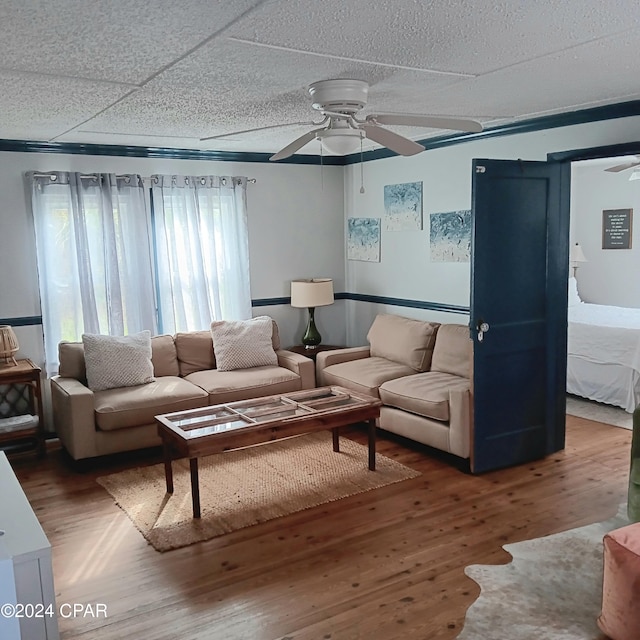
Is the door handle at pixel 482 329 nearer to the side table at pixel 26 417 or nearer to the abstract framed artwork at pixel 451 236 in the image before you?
the abstract framed artwork at pixel 451 236

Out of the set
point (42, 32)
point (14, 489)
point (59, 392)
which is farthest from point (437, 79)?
point (59, 392)

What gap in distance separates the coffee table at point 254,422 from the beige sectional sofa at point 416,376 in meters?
0.39

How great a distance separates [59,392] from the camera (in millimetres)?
4578

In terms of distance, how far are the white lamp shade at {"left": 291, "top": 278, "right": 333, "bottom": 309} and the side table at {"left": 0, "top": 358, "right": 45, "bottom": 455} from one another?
228cm

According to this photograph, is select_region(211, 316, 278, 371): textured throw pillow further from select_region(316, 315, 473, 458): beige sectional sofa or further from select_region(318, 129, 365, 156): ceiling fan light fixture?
select_region(318, 129, 365, 156): ceiling fan light fixture

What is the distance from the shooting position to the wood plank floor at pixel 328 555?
2656 millimetres

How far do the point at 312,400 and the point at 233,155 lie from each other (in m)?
2.48

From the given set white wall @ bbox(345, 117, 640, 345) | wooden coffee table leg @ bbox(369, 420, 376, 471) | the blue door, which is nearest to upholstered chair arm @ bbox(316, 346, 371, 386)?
white wall @ bbox(345, 117, 640, 345)

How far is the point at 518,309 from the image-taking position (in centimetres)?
424

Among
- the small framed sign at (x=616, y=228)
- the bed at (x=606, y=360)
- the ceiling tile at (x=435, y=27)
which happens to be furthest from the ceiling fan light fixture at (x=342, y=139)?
the small framed sign at (x=616, y=228)

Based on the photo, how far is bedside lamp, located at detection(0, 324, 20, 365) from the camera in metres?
4.56

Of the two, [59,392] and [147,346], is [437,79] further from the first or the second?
[59,392]

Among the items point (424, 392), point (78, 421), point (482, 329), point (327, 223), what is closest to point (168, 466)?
point (78, 421)

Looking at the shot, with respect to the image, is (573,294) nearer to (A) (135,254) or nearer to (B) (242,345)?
(B) (242,345)
